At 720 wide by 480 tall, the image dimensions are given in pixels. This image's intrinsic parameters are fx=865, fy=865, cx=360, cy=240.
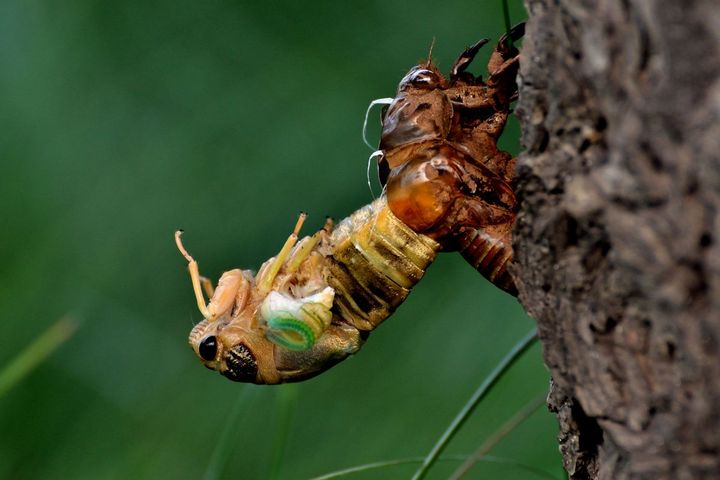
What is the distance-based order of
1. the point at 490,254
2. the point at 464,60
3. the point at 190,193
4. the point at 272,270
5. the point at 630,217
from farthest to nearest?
1. the point at 190,193
2. the point at 272,270
3. the point at 464,60
4. the point at 490,254
5. the point at 630,217

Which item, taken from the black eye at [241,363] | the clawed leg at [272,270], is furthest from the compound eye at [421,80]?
the black eye at [241,363]

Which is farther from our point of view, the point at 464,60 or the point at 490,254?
the point at 464,60

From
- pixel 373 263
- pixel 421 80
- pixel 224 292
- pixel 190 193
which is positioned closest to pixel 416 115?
pixel 421 80

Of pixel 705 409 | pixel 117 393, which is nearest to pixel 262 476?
pixel 117 393

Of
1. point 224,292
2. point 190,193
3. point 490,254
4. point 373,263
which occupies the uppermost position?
point 190,193

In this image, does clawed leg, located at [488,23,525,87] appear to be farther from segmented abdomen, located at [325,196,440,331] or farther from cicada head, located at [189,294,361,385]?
cicada head, located at [189,294,361,385]

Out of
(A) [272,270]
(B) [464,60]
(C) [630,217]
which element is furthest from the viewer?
(A) [272,270]

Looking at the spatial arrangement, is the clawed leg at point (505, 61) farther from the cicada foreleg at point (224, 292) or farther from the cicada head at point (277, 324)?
the cicada foreleg at point (224, 292)

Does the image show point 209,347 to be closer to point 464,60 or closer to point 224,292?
point 224,292

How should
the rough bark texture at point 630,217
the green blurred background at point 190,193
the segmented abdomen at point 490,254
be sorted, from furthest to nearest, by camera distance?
1. the green blurred background at point 190,193
2. the segmented abdomen at point 490,254
3. the rough bark texture at point 630,217
